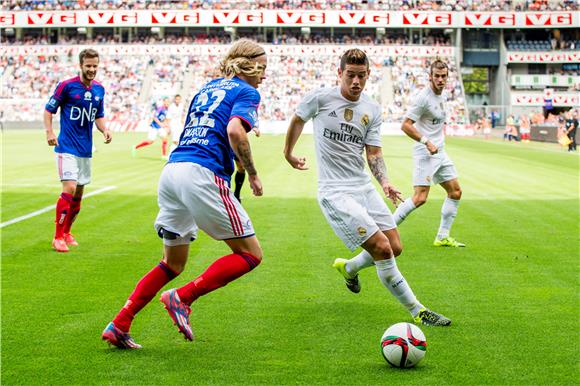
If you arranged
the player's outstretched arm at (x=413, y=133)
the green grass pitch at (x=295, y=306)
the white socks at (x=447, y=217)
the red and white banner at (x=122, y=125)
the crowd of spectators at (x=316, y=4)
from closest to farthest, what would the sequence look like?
the green grass pitch at (x=295, y=306), the player's outstretched arm at (x=413, y=133), the white socks at (x=447, y=217), the red and white banner at (x=122, y=125), the crowd of spectators at (x=316, y=4)

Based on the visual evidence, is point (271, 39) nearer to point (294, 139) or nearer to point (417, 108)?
point (417, 108)

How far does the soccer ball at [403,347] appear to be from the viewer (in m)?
5.61

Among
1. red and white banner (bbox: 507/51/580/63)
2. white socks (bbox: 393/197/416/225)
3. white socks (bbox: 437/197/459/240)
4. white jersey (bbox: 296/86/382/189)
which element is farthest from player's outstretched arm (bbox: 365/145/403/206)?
red and white banner (bbox: 507/51/580/63)

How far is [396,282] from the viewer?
683cm

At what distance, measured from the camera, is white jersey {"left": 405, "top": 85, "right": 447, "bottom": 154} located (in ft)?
35.2

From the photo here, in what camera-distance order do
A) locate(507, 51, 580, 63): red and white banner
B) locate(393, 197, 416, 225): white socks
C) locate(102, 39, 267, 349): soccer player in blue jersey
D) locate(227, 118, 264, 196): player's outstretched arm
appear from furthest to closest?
locate(507, 51, 580, 63): red and white banner < locate(393, 197, 416, 225): white socks < locate(102, 39, 267, 349): soccer player in blue jersey < locate(227, 118, 264, 196): player's outstretched arm

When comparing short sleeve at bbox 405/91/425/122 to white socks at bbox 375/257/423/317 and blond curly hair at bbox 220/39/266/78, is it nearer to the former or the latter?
white socks at bbox 375/257/423/317

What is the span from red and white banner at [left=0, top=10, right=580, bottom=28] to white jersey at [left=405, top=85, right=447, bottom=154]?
2801 inches

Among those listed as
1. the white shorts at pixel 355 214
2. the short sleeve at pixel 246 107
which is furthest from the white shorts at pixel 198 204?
the white shorts at pixel 355 214

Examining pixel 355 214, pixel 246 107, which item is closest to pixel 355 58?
pixel 355 214

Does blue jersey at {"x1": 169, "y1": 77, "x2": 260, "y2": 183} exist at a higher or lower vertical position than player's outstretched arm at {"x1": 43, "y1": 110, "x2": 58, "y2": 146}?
higher

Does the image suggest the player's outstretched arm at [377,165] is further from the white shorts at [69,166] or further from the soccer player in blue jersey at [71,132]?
the white shorts at [69,166]

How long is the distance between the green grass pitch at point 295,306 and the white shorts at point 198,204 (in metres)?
0.90

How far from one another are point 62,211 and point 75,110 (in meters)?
1.32
